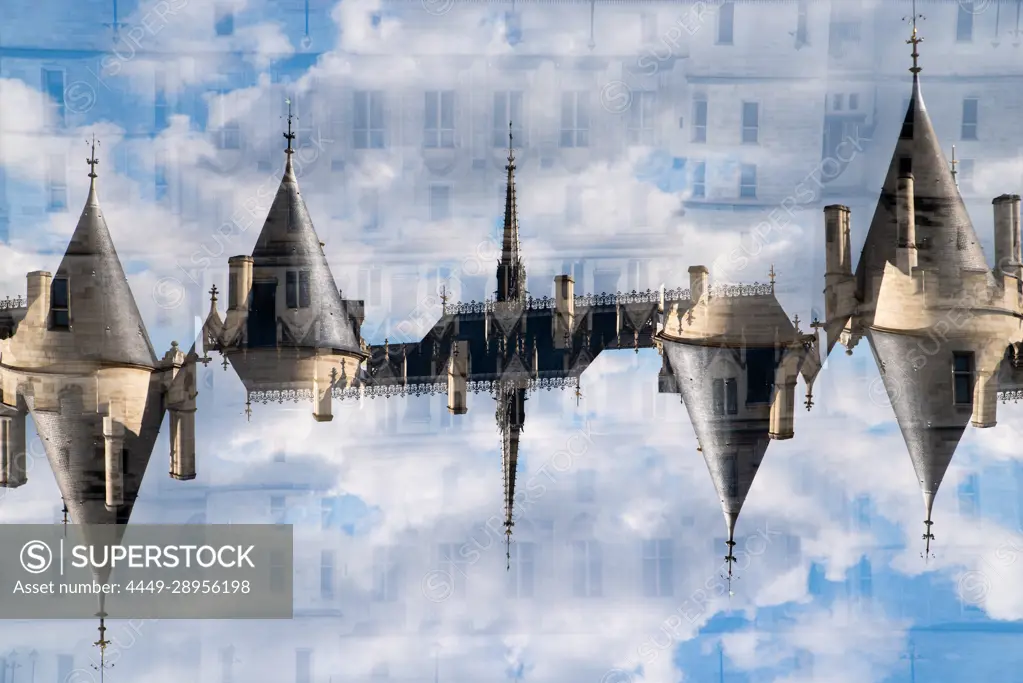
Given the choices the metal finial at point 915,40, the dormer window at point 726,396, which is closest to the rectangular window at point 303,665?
the dormer window at point 726,396

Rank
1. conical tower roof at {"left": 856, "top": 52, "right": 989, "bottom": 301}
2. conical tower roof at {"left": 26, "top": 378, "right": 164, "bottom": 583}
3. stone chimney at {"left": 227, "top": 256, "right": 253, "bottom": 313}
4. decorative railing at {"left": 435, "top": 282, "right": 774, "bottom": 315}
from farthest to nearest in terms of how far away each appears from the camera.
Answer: conical tower roof at {"left": 26, "top": 378, "right": 164, "bottom": 583}
stone chimney at {"left": 227, "top": 256, "right": 253, "bottom": 313}
decorative railing at {"left": 435, "top": 282, "right": 774, "bottom": 315}
conical tower roof at {"left": 856, "top": 52, "right": 989, "bottom": 301}

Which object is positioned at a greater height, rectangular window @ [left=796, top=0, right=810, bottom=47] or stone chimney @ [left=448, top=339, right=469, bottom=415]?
rectangular window @ [left=796, top=0, right=810, bottom=47]

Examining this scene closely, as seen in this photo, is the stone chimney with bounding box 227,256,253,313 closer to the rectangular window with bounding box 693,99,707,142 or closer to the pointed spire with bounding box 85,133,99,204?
the pointed spire with bounding box 85,133,99,204

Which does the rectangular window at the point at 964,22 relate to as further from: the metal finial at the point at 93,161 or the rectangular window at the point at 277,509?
the metal finial at the point at 93,161

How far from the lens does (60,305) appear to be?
21.4 meters

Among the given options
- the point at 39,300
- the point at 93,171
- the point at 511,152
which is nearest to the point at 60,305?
the point at 39,300

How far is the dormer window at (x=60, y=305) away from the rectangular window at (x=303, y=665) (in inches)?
201

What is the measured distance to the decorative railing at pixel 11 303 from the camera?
21391 millimetres

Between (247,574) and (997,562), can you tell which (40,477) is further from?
(997,562)

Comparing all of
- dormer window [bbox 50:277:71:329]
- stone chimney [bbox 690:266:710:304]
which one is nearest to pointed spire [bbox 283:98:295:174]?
dormer window [bbox 50:277:71:329]

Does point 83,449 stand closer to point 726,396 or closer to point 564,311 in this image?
point 564,311

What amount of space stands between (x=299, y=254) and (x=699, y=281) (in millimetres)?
5053

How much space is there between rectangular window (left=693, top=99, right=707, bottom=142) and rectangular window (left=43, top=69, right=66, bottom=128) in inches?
316

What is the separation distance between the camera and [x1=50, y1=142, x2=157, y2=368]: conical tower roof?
2131 centimetres
